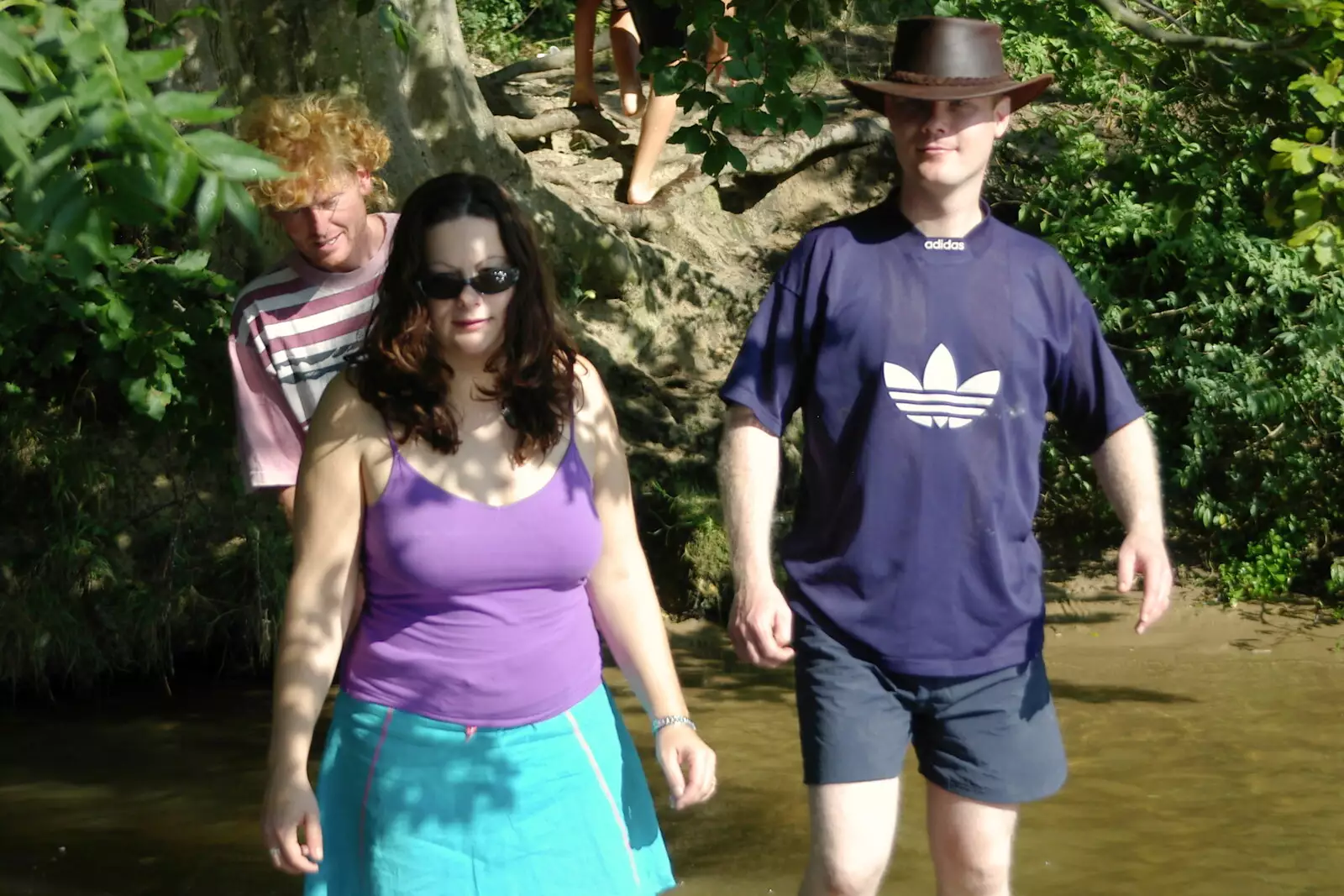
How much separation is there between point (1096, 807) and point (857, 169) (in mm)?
5208

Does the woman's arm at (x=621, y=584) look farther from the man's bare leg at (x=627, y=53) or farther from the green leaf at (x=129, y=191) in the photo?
the man's bare leg at (x=627, y=53)

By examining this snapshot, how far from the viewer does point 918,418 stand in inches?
124

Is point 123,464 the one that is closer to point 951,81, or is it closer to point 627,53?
point 627,53

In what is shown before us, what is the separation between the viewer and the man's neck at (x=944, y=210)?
3221 mm

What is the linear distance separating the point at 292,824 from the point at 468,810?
26 cm

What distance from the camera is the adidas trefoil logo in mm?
3158

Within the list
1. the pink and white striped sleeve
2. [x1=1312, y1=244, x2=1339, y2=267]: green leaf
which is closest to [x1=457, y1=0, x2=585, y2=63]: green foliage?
[x1=1312, y1=244, x2=1339, y2=267]: green leaf

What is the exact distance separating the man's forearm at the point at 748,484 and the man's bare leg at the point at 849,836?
1.42 ft

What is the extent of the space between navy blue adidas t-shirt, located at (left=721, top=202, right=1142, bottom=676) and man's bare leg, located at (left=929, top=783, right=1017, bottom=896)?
26cm

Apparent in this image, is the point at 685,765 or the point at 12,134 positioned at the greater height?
the point at 12,134

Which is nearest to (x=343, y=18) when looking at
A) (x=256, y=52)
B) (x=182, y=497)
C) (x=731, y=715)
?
(x=256, y=52)

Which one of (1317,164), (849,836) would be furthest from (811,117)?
(849,836)

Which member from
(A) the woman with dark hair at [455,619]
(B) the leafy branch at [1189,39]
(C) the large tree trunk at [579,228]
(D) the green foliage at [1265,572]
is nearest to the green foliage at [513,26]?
(C) the large tree trunk at [579,228]

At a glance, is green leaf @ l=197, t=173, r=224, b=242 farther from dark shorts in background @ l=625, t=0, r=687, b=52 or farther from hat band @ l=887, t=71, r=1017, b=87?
dark shorts in background @ l=625, t=0, r=687, b=52
